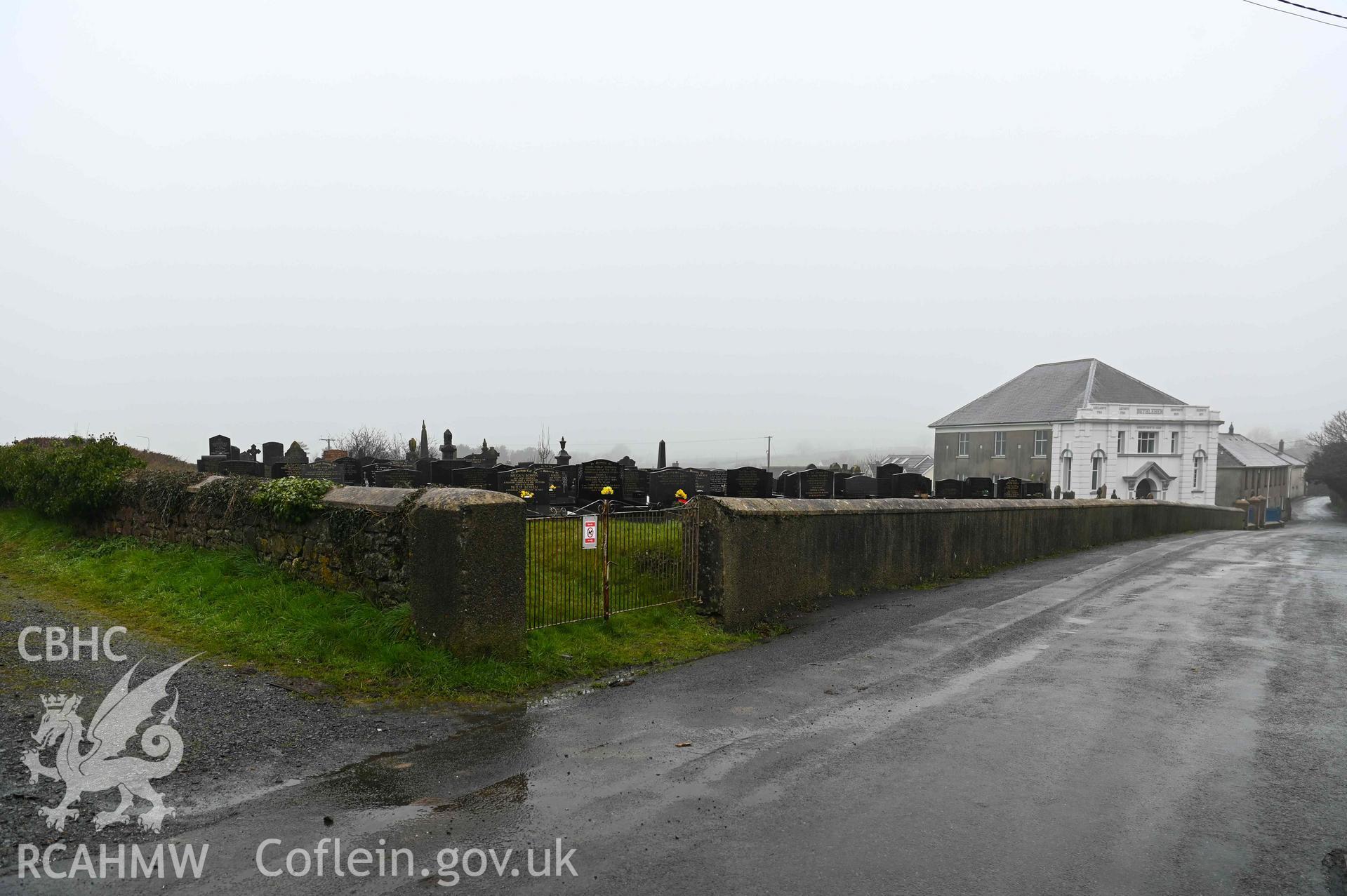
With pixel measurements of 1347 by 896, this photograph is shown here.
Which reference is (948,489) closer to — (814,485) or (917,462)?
(814,485)

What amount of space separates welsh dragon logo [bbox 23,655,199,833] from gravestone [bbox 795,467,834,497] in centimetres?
1388

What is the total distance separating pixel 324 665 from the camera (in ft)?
22.5

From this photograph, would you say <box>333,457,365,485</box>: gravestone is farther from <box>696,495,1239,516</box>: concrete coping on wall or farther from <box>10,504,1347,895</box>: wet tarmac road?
<box>10,504,1347,895</box>: wet tarmac road

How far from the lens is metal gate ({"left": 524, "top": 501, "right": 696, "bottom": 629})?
8156mm

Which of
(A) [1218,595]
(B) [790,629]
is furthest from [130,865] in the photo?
(A) [1218,595]

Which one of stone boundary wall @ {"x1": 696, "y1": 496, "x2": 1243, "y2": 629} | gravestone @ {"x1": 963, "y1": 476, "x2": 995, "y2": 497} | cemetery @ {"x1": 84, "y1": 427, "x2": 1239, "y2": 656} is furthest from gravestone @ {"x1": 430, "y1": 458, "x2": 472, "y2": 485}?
gravestone @ {"x1": 963, "y1": 476, "x2": 995, "y2": 497}

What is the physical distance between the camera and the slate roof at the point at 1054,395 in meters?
62.6

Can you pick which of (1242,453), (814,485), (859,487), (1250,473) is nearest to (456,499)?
(814,485)

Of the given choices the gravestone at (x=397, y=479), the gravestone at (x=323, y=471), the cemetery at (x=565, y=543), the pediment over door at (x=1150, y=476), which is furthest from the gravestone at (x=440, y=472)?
the pediment over door at (x=1150, y=476)

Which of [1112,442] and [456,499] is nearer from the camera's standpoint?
[456,499]

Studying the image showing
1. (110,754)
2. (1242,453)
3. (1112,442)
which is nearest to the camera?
(110,754)

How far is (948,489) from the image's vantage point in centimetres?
2064

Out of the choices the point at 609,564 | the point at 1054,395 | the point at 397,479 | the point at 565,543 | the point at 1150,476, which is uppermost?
the point at 1054,395

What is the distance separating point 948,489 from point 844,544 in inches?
415
